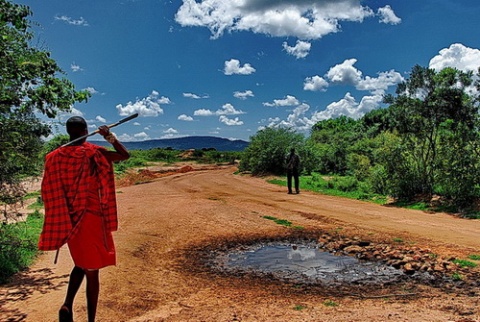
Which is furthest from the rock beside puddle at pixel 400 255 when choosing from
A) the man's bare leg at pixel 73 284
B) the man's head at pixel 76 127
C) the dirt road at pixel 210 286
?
the man's head at pixel 76 127

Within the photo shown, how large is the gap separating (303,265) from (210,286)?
202 cm

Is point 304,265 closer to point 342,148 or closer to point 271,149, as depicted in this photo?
point 271,149

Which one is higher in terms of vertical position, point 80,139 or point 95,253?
point 80,139

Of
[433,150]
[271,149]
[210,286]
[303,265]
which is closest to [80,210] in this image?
[210,286]

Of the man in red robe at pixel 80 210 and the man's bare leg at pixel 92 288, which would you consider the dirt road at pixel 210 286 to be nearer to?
the man's bare leg at pixel 92 288

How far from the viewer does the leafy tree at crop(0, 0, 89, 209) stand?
5875 millimetres

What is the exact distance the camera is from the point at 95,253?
3846 millimetres

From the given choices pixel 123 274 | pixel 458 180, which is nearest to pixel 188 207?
pixel 123 274

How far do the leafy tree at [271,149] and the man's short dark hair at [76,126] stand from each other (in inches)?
916

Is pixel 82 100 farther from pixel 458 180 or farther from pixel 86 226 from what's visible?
pixel 458 180

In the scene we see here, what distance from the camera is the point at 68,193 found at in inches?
154

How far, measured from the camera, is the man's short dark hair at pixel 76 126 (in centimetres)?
411

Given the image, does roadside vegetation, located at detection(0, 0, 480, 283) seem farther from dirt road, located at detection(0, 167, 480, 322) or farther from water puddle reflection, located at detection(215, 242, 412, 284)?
water puddle reflection, located at detection(215, 242, 412, 284)

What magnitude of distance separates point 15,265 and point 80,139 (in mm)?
3337
